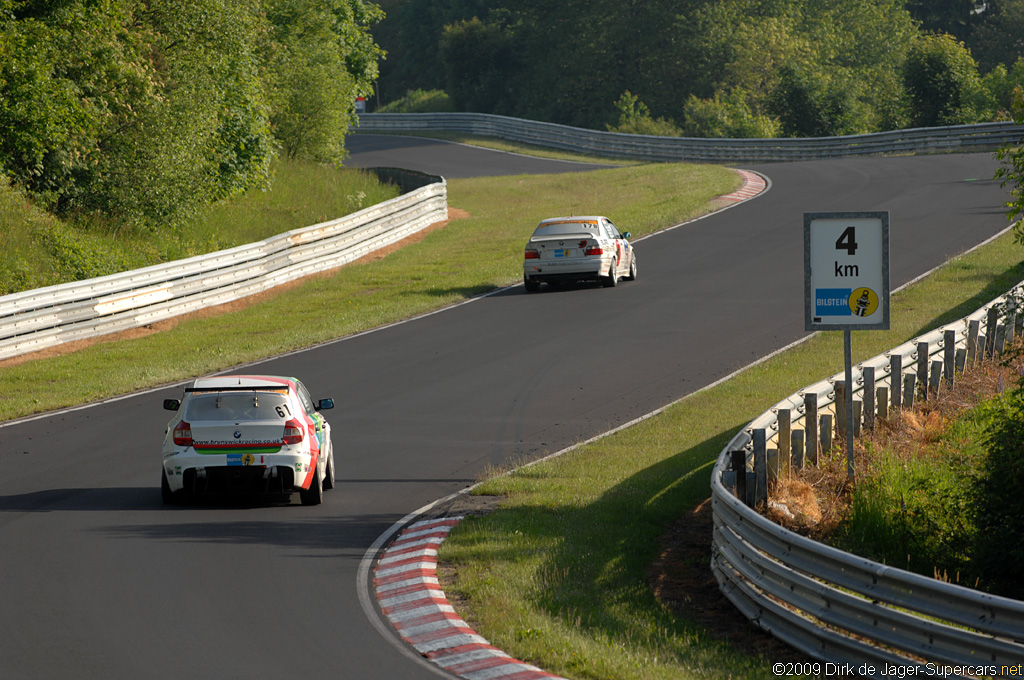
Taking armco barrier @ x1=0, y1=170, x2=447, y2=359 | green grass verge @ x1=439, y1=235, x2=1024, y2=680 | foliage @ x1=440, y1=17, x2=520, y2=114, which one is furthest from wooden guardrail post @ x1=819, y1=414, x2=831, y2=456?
foliage @ x1=440, y1=17, x2=520, y2=114

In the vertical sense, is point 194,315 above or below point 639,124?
below

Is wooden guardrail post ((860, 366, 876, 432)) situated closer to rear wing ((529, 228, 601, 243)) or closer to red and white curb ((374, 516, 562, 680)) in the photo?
red and white curb ((374, 516, 562, 680))

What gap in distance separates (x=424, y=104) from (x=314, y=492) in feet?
290

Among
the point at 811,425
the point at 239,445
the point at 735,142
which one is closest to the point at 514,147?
the point at 735,142

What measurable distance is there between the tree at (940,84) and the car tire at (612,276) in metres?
42.3

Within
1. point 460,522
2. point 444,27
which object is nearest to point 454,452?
point 460,522

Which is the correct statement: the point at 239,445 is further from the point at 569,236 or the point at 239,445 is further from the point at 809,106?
the point at 809,106

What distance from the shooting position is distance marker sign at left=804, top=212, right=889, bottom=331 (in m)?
11.3

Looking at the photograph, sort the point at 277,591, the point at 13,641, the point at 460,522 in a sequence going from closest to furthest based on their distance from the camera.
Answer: the point at 13,641, the point at 277,591, the point at 460,522

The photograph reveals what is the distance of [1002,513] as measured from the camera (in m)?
10.2

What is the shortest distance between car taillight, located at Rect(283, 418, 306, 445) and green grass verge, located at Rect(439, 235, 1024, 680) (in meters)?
2.09

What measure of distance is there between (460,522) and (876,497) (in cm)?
409

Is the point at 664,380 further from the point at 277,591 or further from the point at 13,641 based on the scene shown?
the point at 13,641

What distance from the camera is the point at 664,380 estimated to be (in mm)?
19625
